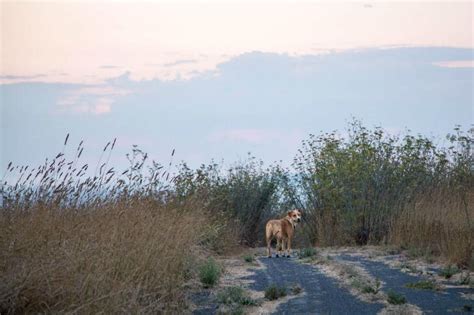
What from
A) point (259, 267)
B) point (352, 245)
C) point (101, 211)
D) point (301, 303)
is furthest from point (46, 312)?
point (352, 245)

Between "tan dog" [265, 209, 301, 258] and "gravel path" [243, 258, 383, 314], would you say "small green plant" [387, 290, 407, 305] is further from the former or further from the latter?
"tan dog" [265, 209, 301, 258]

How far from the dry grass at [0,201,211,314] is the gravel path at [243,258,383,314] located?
1.73m

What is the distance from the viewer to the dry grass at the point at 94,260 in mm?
8672

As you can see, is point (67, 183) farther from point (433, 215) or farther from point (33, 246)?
point (433, 215)

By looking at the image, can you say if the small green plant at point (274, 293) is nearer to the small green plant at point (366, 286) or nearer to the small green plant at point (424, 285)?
the small green plant at point (366, 286)

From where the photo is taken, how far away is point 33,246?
9.52 metres

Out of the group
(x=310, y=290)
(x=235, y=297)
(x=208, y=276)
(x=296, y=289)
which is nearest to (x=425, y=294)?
(x=310, y=290)

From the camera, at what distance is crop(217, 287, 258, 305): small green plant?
12246 millimetres

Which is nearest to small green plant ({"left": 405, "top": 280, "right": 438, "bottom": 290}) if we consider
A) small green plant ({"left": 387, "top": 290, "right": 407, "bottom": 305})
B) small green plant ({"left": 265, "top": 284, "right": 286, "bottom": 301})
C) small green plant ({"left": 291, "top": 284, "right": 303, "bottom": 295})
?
small green plant ({"left": 387, "top": 290, "right": 407, "bottom": 305})

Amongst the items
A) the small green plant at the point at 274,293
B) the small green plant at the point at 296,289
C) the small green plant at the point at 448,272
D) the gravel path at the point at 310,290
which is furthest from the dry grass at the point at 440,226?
the small green plant at the point at 274,293

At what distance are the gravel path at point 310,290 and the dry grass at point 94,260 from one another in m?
1.73

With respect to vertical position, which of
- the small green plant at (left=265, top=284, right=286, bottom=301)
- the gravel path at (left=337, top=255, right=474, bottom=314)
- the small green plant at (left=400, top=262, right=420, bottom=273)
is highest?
the small green plant at (left=265, top=284, right=286, bottom=301)

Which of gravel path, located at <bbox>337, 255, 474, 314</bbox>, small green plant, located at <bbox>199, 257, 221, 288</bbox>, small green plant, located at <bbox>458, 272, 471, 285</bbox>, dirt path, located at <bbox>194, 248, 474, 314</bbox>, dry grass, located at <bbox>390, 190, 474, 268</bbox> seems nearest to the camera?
gravel path, located at <bbox>337, 255, 474, 314</bbox>

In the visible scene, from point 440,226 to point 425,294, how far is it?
6555mm
